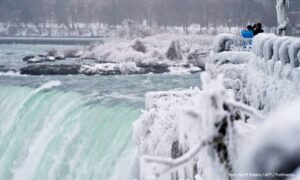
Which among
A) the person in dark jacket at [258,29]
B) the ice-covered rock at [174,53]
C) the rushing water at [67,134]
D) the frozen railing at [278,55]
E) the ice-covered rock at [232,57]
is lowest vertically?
the rushing water at [67,134]

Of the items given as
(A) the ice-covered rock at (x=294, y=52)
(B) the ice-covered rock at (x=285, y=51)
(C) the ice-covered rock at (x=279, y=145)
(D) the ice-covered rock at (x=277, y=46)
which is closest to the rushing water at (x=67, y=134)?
(D) the ice-covered rock at (x=277, y=46)

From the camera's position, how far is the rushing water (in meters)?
15.7

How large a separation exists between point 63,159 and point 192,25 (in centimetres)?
11004

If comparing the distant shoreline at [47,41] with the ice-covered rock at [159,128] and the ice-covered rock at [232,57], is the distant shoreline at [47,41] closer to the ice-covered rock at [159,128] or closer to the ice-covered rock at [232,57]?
the ice-covered rock at [232,57]

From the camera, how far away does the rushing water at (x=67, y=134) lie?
15.7 m

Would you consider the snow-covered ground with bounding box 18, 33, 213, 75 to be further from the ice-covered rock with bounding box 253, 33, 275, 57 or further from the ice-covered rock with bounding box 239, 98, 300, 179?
the ice-covered rock with bounding box 239, 98, 300, 179

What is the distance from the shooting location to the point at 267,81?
1031 centimetres

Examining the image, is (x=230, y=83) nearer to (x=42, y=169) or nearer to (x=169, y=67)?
(x=42, y=169)

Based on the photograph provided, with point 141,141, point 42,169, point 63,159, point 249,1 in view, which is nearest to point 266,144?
point 141,141

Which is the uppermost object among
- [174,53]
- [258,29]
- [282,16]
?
[282,16]

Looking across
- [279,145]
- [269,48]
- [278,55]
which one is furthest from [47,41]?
[279,145]

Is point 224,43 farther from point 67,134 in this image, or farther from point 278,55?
point 67,134

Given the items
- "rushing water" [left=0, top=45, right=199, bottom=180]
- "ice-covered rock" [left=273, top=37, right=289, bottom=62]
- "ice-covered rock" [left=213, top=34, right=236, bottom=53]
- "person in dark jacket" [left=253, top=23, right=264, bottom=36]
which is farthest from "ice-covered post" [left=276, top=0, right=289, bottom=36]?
"ice-covered rock" [left=273, top=37, right=289, bottom=62]

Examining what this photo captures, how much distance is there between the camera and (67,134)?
18.6 m
